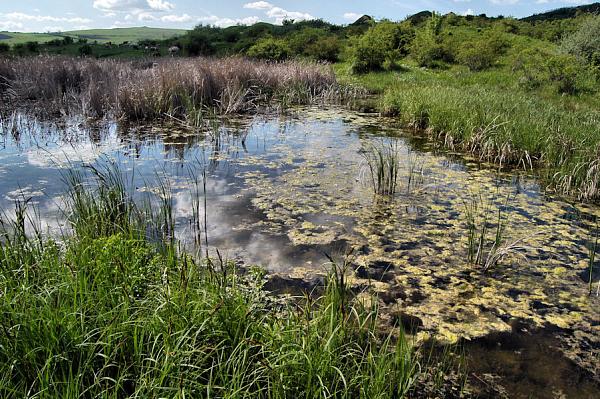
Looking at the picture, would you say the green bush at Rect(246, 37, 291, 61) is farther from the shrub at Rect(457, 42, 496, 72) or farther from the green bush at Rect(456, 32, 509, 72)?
the shrub at Rect(457, 42, 496, 72)

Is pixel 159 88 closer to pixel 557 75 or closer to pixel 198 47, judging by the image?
pixel 557 75

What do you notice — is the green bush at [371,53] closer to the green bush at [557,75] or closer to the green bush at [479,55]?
the green bush at [479,55]

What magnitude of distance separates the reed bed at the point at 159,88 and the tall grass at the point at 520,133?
5017mm

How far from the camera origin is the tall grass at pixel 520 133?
621 cm

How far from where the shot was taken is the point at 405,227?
5.01 meters

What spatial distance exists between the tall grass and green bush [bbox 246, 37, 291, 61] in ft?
47.7

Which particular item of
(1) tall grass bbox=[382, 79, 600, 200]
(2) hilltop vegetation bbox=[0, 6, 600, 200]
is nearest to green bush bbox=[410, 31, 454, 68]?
(2) hilltop vegetation bbox=[0, 6, 600, 200]

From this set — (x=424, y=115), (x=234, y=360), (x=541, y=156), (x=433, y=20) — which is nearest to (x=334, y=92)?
(x=424, y=115)

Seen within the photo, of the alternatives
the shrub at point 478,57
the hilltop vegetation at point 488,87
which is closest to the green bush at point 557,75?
the hilltop vegetation at point 488,87

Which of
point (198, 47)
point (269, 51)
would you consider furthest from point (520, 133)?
point (198, 47)

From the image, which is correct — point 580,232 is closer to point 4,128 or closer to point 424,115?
point 424,115

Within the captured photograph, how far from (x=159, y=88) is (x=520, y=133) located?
825cm

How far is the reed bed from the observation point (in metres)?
10.6

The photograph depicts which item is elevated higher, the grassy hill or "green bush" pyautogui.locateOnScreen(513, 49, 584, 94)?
the grassy hill
